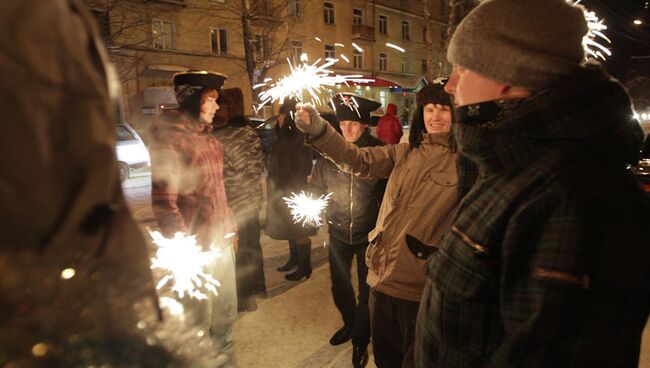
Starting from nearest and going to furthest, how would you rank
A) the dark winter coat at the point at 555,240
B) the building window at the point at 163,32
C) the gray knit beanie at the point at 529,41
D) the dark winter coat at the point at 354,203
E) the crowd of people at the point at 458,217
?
the crowd of people at the point at 458,217 < the dark winter coat at the point at 555,240 < the gray knit beanie at the point at 529,41 < the dark winter coat at the point at 354,203 < the building window at the point at 163,32

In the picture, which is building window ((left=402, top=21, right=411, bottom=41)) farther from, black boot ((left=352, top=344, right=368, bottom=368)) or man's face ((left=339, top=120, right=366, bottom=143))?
black boot ((left=352, top=344, right=368, bottom=368))

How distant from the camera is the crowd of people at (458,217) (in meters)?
0.65

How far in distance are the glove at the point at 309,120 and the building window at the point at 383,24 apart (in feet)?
121

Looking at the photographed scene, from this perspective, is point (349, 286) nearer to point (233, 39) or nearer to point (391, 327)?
point (391, 327)

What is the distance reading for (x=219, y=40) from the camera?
2666 centimetres

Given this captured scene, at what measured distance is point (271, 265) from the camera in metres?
5.98

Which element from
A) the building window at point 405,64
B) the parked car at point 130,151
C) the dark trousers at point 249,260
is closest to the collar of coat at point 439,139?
the dark trousers at point 249,260

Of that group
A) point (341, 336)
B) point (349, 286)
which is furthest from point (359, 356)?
point (349, 286)

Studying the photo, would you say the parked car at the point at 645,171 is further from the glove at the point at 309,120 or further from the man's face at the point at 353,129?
the glove at the point at 309,120

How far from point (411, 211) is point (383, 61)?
37.1m

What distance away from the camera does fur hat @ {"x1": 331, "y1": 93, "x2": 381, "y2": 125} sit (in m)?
3.86

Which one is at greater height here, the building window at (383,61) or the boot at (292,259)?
the building window at (383,61)

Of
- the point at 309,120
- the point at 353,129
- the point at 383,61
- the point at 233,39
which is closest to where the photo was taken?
the point at 309,120

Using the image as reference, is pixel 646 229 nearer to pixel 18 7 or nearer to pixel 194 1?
pixel 18 7
